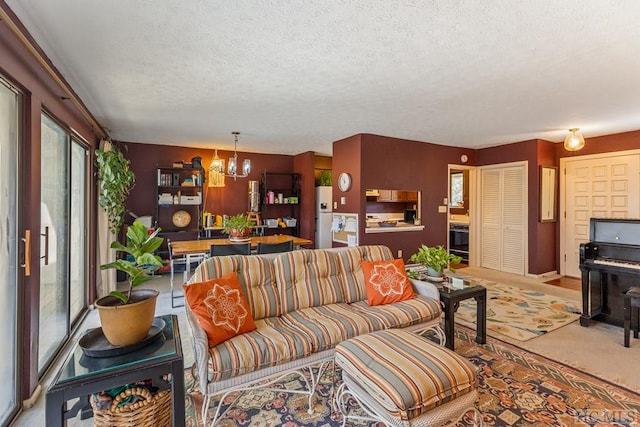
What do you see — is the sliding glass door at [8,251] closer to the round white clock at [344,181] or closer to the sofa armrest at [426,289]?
the sofa armrest at [426,289]

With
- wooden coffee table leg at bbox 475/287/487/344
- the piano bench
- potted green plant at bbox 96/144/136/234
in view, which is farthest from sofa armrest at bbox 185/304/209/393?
the piano bench

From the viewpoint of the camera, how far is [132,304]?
1427mm

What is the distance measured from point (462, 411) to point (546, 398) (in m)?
0.98

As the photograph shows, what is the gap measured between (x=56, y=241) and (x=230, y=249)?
5.30ft

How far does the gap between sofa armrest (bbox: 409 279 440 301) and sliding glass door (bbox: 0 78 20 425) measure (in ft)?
9.32

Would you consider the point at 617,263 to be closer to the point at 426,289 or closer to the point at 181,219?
the point at 426,289

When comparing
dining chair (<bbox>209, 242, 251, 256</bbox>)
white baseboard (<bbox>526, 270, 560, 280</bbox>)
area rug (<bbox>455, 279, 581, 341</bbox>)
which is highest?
dining chair (<bbox>209, 242, 251, 256</bbox>)

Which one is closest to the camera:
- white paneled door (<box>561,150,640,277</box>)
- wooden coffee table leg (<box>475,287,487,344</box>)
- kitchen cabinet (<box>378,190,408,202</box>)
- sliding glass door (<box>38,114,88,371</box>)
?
sliding glass door (<box>38,114,88,371</box>)

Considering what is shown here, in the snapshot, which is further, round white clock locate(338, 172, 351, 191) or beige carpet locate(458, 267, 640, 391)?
round white clock locate(338, 172, 351, 191)

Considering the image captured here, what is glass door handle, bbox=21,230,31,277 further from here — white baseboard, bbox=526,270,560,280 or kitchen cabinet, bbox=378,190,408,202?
white baseboard, bbox=526,270,560,280

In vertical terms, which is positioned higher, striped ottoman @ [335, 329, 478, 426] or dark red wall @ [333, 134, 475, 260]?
dark red wall @ [333, 134, 475, 260]

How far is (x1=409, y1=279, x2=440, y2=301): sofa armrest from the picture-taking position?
8.73 feet

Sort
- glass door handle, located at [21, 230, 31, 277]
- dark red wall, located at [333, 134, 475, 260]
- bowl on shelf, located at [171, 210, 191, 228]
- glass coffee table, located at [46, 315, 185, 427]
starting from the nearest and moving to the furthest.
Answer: glass coffee table, located at [46, 315, 185, 427] < glass door handle, located at [21, 230, 31, 277] < dark red wall, located at [333, 134, 475, 260] < bowl on shelf, located at [171, 210, 191, 228]

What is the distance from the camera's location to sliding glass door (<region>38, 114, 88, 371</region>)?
260cm
